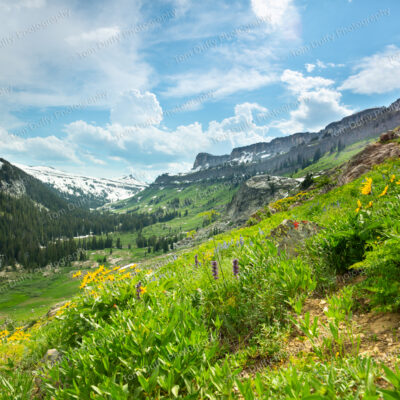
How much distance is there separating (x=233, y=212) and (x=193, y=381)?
643ft

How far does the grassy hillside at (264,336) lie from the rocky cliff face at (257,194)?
15614cm

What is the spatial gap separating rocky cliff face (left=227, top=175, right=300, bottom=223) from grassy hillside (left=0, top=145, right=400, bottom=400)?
15614cm

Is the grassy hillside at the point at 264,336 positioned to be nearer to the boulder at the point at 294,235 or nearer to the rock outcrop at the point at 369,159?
the boulder at the point at 294,235

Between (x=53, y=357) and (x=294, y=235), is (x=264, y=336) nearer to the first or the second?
(x=294, y=235)

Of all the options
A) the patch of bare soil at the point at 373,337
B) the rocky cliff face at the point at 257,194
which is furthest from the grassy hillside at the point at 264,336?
the rocky cliff face at the point at 257,194

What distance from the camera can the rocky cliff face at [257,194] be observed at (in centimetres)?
16223

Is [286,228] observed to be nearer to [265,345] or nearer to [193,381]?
[265,345]

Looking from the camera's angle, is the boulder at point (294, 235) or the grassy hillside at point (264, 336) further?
the boulder at point (294, 235)

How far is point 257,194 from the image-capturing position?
177625 mm

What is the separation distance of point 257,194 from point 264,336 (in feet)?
591

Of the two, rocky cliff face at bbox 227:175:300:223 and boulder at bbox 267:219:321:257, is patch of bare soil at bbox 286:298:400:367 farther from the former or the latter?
rocky cliff face at bbox 227:175:300:223

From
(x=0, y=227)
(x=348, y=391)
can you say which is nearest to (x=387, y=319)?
(x=348, y=391)

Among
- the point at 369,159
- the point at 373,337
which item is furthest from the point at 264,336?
the point at 369,159

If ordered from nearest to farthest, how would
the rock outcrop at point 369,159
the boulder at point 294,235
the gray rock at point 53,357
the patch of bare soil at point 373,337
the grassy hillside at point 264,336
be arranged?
the grassy hillside at point 264,336 < the patch of bare soil at point 373,337 < the gray rock at point 53,357 < the boulder at point 294,235 < the rock outcrop at point 369,159
